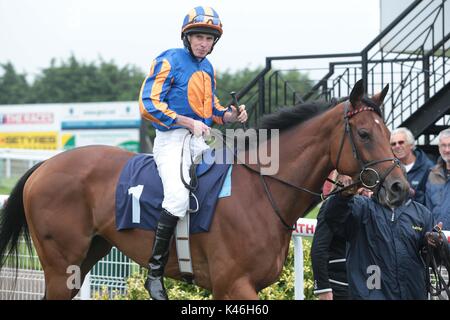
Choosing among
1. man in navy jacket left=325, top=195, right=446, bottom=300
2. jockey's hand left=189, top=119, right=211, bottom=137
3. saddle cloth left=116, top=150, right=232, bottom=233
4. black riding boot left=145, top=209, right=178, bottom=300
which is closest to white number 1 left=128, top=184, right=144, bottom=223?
saddle cloth left=116, top=150, right=232, bottom=233

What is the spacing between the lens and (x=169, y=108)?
4.55 metres

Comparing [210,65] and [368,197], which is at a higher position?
[210,65]

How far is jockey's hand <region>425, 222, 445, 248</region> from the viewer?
4.21 meters

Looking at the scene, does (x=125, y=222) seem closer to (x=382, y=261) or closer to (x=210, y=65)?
(x=210, y=65)

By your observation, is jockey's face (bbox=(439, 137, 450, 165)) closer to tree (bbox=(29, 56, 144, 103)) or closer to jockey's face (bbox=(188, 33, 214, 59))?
jockey's face (bbox=(188, 33, 214, 59))

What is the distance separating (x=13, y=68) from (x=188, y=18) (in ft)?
144

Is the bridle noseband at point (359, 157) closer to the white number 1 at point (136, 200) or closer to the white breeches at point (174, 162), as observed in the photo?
the white breeches at point (174, 162)

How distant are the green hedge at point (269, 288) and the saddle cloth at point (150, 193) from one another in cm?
132

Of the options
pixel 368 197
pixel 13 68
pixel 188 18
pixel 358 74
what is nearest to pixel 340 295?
pixel 368 197

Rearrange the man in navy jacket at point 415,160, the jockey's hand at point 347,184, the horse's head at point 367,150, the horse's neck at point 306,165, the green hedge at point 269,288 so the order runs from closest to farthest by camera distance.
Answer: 1. the horse's head at point 367,150
2. the jockey's hand at point 347,184
3. the horse's neck at point 306,165
4. the green hedge at point 269,288
5. the man in navy jacket at point 415,160

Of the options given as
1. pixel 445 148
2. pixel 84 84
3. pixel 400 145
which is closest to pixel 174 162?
pixel 445 148

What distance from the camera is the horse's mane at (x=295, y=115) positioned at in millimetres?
4477

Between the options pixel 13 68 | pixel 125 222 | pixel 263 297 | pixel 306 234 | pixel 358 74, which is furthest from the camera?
pixel 13 68

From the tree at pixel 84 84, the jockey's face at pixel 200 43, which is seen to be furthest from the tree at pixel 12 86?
the jockey's face at pixel 200 43
